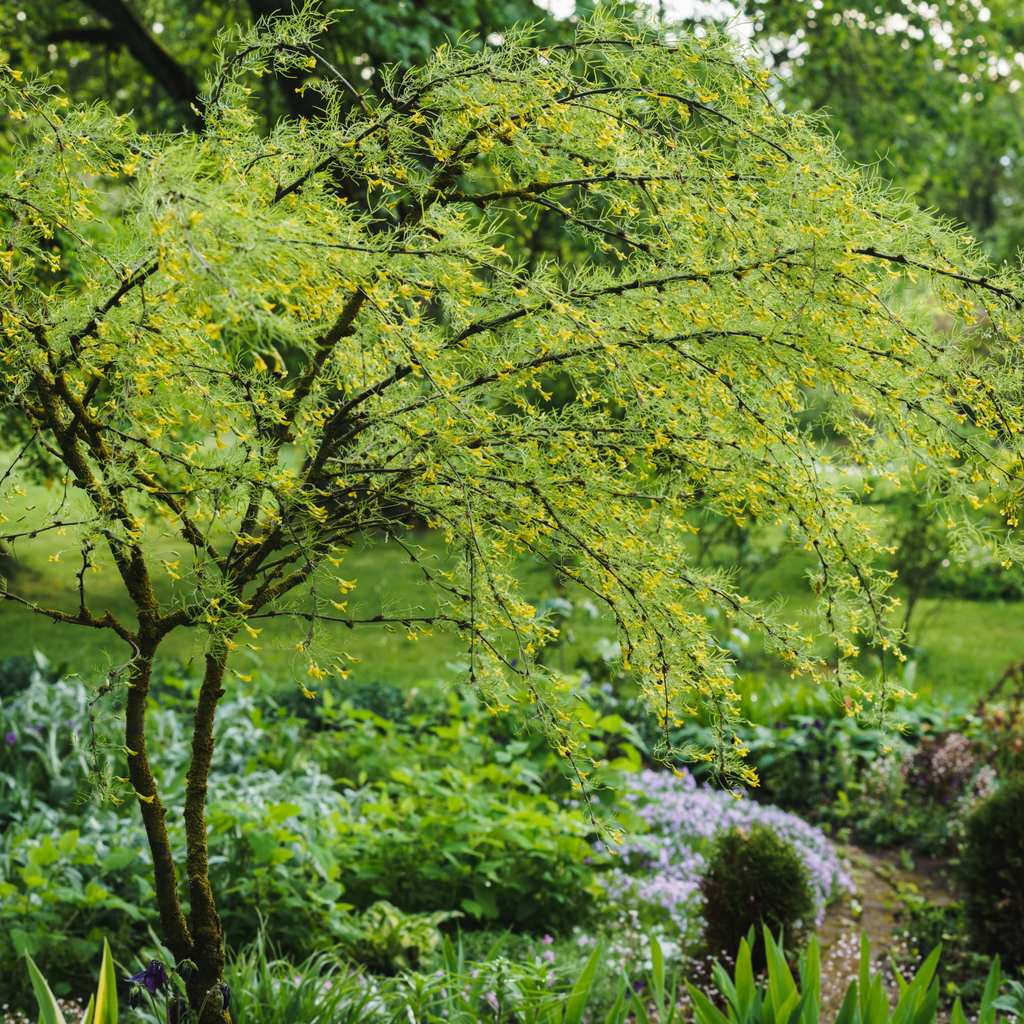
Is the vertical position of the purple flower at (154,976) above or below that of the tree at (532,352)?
below

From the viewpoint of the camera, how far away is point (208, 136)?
200 cm

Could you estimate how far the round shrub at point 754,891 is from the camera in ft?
12.7

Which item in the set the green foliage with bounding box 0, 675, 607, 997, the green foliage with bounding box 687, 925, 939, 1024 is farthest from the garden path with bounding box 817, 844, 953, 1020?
the green foliage with bounding box 687, 925, 939, 1024

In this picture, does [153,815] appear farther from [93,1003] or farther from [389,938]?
[389,938]

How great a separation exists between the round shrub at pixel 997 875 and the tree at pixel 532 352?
2.65 m

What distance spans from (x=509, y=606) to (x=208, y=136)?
4.03 feet

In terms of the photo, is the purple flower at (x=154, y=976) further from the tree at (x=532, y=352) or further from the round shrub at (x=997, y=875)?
the round shrub at (x=997, y=875)

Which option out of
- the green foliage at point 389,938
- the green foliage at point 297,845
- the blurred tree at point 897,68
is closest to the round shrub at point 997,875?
the green foliage at point 297,845

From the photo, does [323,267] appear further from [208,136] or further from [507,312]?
[208,136]

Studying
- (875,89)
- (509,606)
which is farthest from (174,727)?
(875,89)

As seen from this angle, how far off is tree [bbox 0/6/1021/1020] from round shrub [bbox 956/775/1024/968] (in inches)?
104

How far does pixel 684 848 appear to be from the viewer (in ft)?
15.6

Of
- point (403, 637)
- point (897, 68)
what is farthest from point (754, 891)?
point (897, 68)

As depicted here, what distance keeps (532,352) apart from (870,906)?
13.8ft
